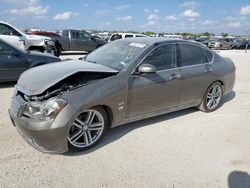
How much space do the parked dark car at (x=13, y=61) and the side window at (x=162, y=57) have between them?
395cm

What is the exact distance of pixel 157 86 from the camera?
4.35 m

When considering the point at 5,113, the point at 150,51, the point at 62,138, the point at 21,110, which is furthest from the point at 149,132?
the point at 5,113

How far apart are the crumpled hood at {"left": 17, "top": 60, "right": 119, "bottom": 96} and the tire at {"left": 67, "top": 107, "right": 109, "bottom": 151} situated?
0.60 meters

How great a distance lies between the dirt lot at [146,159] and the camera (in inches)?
120

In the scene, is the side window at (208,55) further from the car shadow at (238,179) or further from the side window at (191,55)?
the car shadow at (238,179)

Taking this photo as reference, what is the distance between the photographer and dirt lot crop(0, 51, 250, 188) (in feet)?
10.0

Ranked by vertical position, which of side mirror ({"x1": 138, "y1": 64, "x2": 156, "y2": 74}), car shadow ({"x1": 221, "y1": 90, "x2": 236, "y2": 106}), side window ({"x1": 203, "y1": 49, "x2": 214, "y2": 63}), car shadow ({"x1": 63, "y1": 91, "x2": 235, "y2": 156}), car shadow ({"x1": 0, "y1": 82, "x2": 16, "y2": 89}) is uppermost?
side window ({"x1": 203, "y1": 49, "x2": 214, "y2": 63})

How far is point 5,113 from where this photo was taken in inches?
195

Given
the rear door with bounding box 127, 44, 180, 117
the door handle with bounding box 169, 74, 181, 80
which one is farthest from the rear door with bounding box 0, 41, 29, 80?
the door handle with bounding box 169, 74, 181, 80

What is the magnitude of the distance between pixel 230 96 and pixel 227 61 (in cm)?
143

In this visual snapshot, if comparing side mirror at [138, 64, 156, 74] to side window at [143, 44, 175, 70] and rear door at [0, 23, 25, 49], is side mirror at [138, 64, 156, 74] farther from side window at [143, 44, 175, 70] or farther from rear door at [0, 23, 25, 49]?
rear door at [0, 23, 25, 49]

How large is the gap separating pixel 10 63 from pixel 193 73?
16.0 ft

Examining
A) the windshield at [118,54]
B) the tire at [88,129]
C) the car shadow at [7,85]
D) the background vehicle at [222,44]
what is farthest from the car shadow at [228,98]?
the background vehicle at [222,44]

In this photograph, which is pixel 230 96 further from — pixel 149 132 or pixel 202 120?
pixel 149 132
